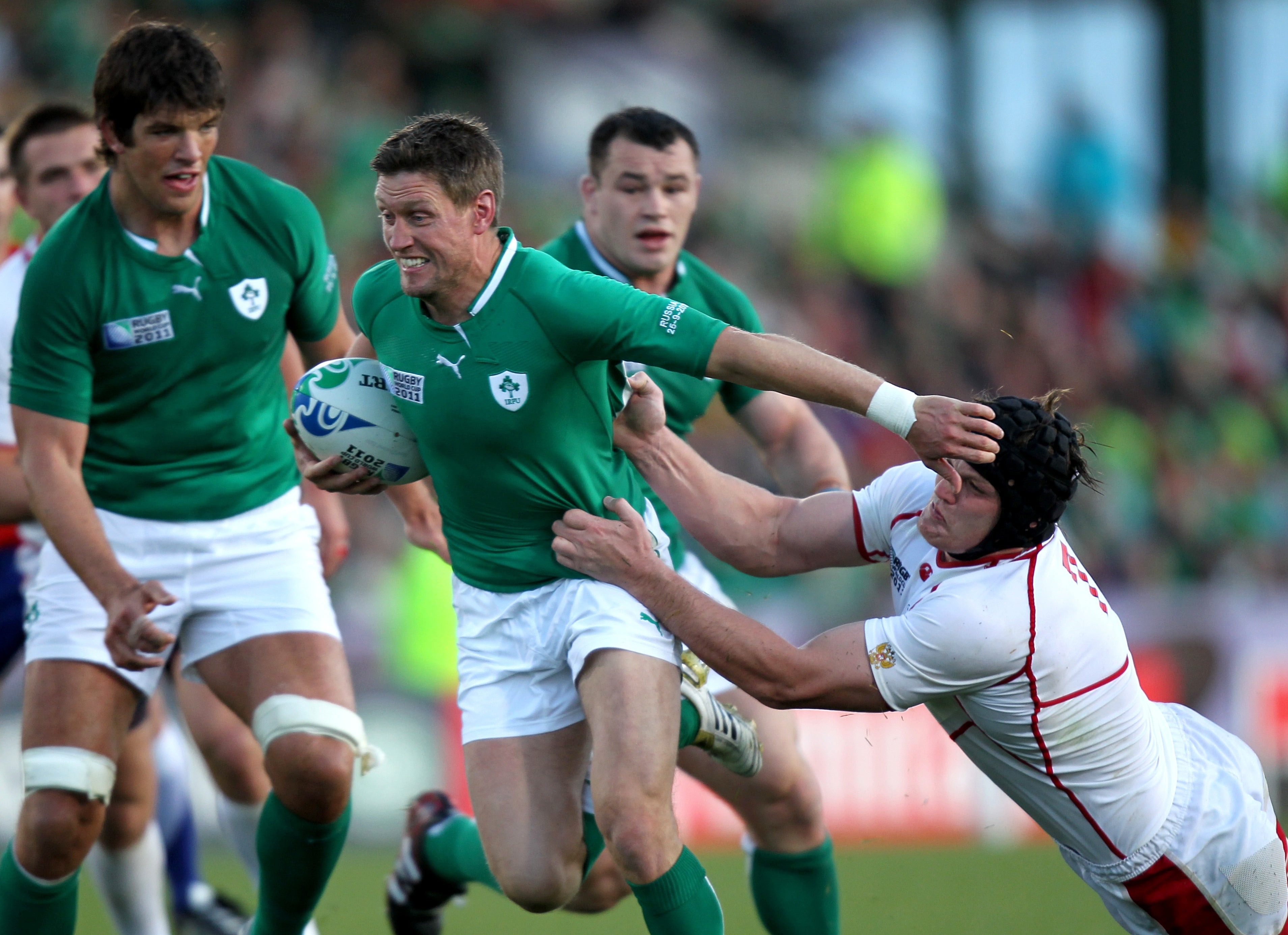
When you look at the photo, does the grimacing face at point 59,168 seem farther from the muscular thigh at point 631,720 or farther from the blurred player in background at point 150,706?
Result: the muscular thigh at point 631,720

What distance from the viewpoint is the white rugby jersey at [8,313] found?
5.16 meters

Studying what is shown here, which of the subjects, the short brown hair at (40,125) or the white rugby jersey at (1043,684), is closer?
the white rugby jersey at (1043,684)

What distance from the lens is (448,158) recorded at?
13.0 ft

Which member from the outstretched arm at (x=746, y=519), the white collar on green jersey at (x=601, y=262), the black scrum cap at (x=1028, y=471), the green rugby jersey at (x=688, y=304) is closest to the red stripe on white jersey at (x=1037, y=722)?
the black scrum cap at (x=1028, y=471)

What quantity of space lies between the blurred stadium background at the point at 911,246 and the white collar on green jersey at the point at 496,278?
11.1 feet

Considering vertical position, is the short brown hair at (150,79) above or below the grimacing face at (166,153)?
above

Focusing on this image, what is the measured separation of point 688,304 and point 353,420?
1303 millimetres

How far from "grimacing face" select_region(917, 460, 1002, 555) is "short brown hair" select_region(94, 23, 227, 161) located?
2.26 metres

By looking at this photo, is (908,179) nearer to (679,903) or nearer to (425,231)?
(425,231)

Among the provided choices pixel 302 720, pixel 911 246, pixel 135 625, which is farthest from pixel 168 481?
pixel 911 246

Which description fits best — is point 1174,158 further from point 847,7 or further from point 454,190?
point 454,190

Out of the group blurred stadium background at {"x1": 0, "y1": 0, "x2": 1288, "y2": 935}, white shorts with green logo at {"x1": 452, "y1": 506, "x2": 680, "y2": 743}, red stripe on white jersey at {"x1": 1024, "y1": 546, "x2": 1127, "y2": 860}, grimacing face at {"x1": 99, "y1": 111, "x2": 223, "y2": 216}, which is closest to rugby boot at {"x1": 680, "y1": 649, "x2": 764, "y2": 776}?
white shorts with green logo at {"x1": 452, "y1": 506, "x2": 680, "y2": 743}

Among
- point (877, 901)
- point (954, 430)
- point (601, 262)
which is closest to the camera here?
point (954, 430)

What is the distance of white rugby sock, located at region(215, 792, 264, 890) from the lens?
5.17 m
